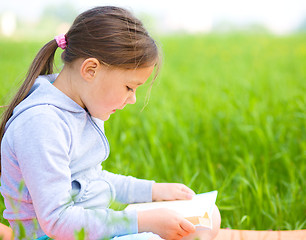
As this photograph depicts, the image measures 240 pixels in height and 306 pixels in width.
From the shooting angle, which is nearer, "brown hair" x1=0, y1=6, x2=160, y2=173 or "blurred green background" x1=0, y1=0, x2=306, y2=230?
"brown hair" x1=0, y1=6, x2=160, y2=173

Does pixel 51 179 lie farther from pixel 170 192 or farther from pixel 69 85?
pixel 170 192

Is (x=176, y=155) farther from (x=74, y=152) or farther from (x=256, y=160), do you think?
(x=74, y=152)

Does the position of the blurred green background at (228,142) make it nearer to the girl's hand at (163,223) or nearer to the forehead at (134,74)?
the forehead at (134,74)

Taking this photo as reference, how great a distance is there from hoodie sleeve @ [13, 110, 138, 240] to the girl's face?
0.51ft

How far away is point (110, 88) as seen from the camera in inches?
50.8

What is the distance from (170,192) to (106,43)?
1.93ft

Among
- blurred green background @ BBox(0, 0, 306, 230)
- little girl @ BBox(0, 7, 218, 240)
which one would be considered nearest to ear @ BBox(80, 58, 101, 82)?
little girl @ BBox(0, 7, 218, 240)

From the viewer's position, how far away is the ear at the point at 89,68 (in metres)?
1.26

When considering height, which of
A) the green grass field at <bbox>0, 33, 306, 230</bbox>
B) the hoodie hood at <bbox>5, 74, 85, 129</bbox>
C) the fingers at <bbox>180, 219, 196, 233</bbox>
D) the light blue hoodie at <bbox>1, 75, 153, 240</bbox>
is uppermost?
the hoodie hood at <bbox>5, 74, 85, 129</bbox>

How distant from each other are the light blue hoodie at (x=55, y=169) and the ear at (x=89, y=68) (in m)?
0.09

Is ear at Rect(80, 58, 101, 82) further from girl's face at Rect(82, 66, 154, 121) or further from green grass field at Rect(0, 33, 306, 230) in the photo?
green grass field at Rect(0, 33, 306, 230)

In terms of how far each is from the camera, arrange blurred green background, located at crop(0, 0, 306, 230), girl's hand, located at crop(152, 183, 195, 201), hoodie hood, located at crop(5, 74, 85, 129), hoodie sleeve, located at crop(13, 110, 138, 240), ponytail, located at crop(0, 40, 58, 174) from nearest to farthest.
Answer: hoodie sleeve, located at crop(13, 110, 138, 240) → hoodie hood, located at crop(5, 74, 85, 129) → ponytail, located at crop(0, 40, 58, 174) → girl's hand, located at crop(152, 183, 195, 201) → blurred green background, located at crop(0, 0, 306, 230)

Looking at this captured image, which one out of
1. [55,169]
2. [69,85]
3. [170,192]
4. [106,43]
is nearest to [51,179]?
[55,169]

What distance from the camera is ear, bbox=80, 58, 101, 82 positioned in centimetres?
126
